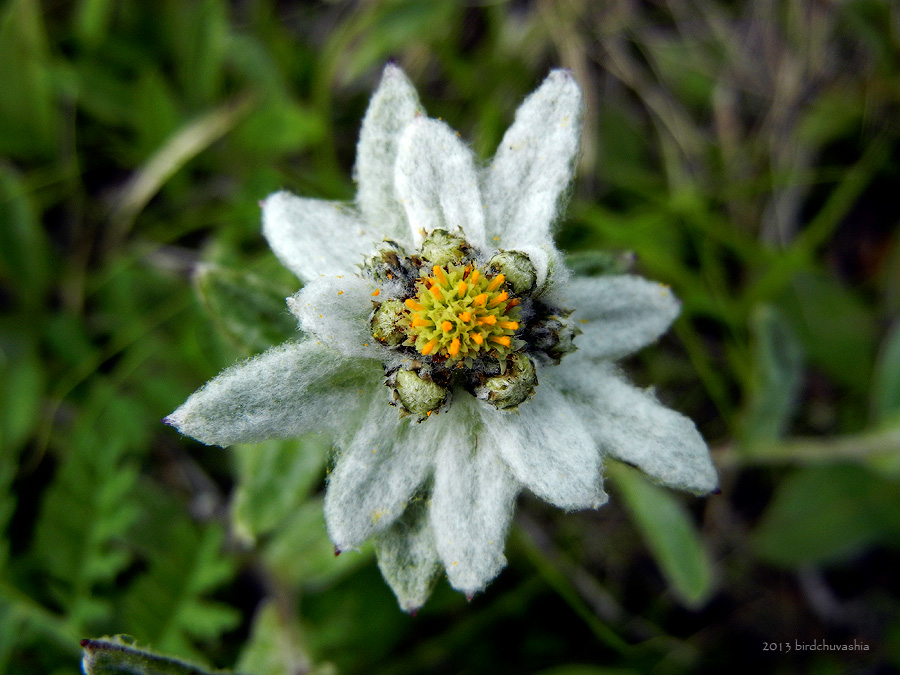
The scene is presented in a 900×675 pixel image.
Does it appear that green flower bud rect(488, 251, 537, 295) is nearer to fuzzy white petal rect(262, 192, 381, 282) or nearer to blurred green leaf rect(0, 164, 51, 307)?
fuzzy white petal rect(262, 192, 381, 282)

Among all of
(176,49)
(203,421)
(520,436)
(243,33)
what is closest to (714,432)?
(520,436)

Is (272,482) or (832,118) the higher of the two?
(272,482)

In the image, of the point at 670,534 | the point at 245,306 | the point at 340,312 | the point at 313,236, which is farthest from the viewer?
the point at 670,534

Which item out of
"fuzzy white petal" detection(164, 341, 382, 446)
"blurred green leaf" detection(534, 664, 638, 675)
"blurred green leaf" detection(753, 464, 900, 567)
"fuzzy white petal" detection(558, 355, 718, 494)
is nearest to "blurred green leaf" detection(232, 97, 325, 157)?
"fuzzy white petal" detection(164, 341, 382, 446)

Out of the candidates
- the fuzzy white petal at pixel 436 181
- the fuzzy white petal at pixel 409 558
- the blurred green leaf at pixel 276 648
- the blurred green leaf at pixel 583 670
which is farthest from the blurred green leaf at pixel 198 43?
the blurred green leaf at pixel 583 670

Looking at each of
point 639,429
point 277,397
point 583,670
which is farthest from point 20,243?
point 583,670

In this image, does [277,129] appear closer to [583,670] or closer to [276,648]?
[276,648]

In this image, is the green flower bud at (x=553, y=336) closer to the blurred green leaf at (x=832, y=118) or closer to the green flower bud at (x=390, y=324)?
the green flower bud at (x=390, y=324)
